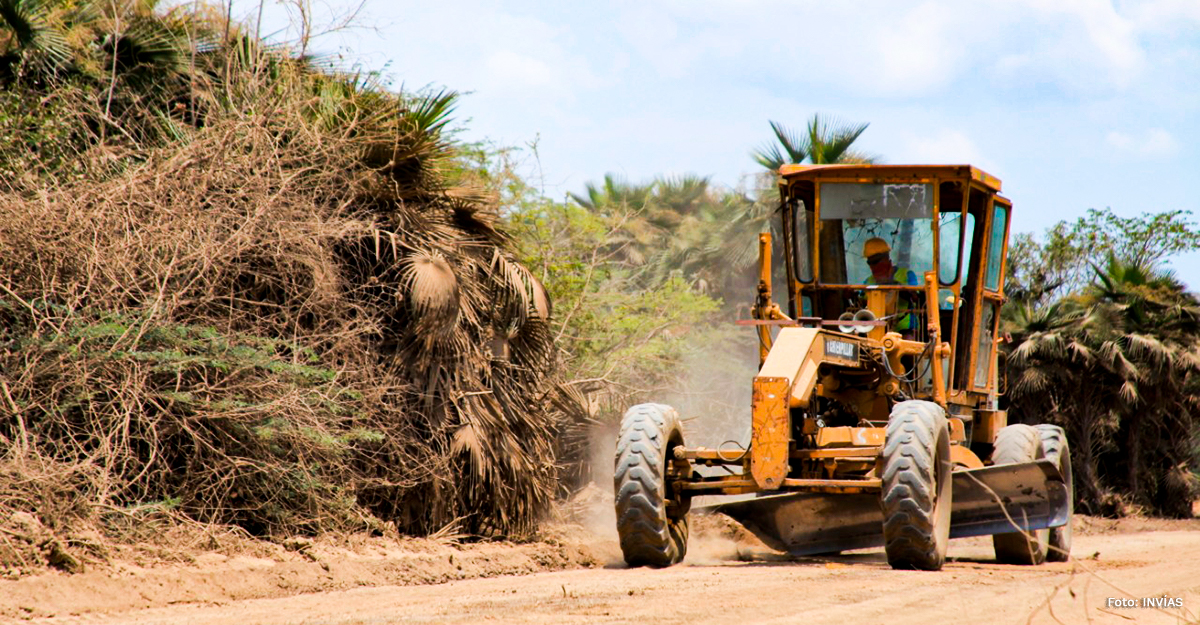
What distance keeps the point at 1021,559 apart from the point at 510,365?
5116 millimetres

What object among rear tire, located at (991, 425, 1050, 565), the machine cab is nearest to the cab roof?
the machine cab

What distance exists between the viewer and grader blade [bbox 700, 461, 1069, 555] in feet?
31.7

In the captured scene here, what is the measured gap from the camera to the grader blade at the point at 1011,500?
966 cm

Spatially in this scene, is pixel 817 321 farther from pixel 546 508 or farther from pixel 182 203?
pixel 182 203

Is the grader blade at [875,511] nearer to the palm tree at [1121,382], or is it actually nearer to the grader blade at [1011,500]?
the grader blade at [1011,500]

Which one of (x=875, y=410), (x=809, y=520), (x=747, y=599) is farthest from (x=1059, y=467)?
(x=747, y=599)

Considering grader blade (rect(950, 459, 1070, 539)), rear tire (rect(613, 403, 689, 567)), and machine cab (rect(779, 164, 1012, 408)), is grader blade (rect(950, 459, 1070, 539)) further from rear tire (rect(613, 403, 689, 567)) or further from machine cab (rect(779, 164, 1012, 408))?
rear tire (rect(613, 403, 689, 567))

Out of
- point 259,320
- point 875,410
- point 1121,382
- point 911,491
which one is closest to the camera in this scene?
point 911,491

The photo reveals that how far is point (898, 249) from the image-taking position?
1052 cm

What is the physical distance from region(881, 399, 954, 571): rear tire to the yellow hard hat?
208 centimetres

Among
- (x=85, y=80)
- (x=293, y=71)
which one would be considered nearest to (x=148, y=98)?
(x=85, y=80)

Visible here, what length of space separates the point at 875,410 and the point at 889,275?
3.82 feet

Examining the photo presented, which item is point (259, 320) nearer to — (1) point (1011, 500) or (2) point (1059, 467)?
(1) point (1011, 500)

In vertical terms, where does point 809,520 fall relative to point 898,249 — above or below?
below
